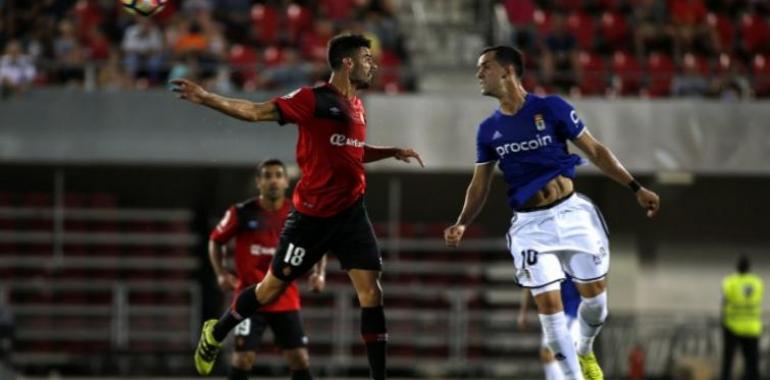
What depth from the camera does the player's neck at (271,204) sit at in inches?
536

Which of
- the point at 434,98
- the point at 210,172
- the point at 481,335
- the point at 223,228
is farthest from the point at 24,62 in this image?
the point at 223,228

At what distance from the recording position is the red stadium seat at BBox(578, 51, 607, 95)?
23.9m

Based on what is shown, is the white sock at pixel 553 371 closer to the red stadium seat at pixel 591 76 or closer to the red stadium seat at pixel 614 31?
the red stadium seat at pixel 591 76

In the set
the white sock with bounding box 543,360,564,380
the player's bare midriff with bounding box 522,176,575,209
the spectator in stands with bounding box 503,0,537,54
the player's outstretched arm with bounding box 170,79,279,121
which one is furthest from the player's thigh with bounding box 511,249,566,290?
the spectator in stands with bounding box 503,0,537,54

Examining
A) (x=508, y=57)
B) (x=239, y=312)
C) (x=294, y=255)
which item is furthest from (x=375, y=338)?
(x=508, y=57)

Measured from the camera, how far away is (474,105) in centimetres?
2292

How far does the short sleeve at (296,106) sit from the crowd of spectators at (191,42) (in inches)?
454

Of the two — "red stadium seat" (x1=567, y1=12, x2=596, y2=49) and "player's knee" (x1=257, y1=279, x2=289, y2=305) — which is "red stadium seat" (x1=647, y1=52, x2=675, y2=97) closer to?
"red stadium seat" (x1=567, y1=12, x2=596, y2=49)

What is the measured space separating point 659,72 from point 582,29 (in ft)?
4.96

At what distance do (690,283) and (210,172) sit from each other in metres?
7.83

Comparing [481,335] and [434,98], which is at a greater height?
[434,98]

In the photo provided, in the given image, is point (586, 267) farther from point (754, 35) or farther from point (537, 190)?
point (754, 35)

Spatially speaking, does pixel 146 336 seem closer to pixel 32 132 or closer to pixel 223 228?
pixel 32 132

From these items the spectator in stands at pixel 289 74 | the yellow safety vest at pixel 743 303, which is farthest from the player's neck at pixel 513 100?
the spectator in stands at pixel 289 74
